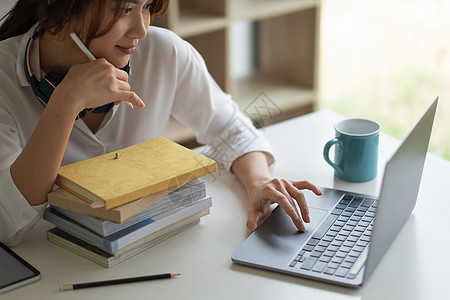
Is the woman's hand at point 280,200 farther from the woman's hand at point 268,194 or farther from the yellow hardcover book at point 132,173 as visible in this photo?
the yellow hardcover book at point 132,173

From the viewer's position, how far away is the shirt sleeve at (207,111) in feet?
4.80

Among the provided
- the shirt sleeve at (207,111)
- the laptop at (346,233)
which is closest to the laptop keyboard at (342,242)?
the laptop at (346,233)

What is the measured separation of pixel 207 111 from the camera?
152 centimetres

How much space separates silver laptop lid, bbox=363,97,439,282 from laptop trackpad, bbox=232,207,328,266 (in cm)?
14

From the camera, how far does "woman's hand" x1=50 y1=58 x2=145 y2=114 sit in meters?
1.11

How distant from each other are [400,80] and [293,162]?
7.64ft

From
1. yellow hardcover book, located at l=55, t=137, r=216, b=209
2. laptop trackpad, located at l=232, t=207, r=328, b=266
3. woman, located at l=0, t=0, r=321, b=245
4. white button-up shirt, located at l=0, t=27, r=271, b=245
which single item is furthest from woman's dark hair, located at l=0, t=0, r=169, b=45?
laptop trackpad, located at l=232, t=207, r=328, b=266

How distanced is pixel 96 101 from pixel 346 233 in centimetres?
55

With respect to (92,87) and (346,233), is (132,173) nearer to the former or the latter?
(92,87)

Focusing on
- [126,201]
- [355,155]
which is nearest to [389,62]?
[355,155]

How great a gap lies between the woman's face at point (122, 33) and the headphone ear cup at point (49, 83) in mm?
96

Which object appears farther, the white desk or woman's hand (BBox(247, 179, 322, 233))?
woman's hand (BBox(247, 179, 322, 233))

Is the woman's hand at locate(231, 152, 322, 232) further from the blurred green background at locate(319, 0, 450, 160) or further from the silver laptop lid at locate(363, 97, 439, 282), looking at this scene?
the blurred green background at locate(319, 0, 450, 160)

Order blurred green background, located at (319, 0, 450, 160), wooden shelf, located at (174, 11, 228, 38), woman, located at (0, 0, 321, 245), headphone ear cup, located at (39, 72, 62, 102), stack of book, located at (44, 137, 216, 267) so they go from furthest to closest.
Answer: blurred green background, located at (319, 0, 450, 160), wooden shelf, located at (174, 11, 228, 38), headphone ear cup, located at (39, 72, 62, 102), woman, located at (0, 0, 321, 245), stack of book, located at (44, 137, 216, 267)
